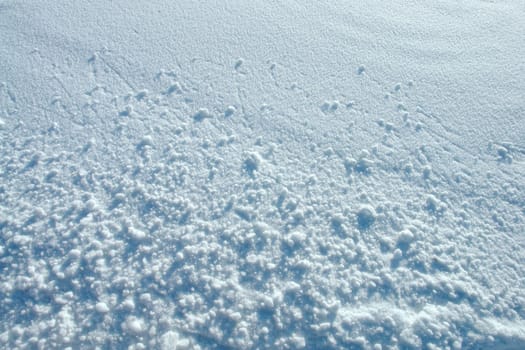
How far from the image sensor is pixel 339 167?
1387 millimetres

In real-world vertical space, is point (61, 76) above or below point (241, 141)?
below

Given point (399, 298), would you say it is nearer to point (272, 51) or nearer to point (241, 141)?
point (241, 141)

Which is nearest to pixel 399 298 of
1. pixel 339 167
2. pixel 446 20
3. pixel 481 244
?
pixel 481 244

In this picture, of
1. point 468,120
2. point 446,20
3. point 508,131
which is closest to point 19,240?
point 468,120

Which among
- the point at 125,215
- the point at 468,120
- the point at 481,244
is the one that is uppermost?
the point at 468,120

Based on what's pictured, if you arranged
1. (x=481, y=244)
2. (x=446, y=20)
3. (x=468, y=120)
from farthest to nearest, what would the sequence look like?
(x=446, y=20)
(x=468, y=120)
(x=481, y=244)

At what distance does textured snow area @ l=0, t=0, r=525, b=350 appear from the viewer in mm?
1062

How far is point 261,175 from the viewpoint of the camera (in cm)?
135

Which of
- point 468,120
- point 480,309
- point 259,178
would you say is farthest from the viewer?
point 468,120

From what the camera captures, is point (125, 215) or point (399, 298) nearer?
point (399, 298)

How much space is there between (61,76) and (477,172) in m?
1.60

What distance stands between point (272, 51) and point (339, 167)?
0.68 metres

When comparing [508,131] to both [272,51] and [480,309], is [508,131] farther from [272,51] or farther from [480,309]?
[272,51]

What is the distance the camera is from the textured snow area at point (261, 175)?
1.06 metres
